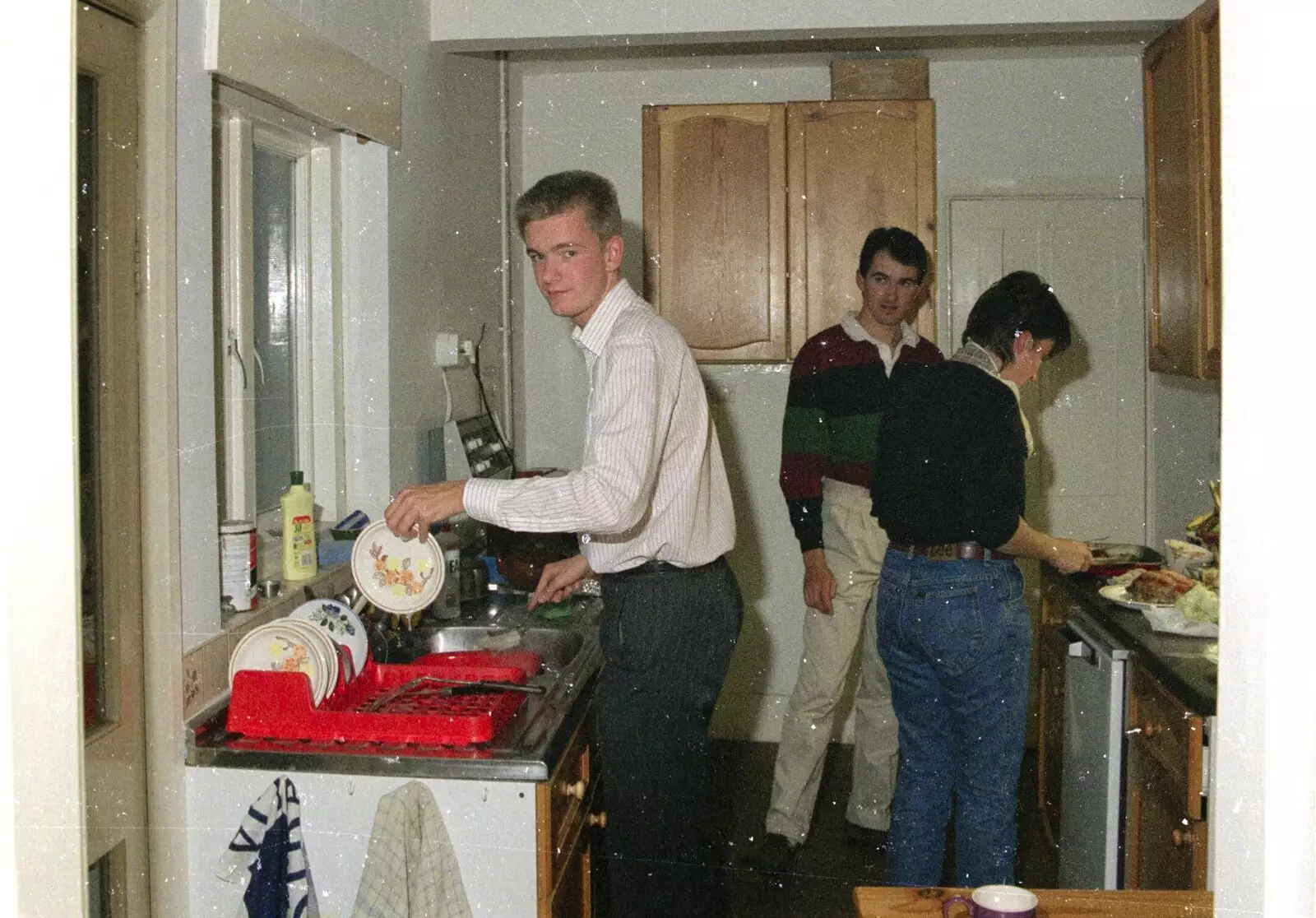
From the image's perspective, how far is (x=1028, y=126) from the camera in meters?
1.06

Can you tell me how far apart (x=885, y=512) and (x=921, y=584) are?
72mm

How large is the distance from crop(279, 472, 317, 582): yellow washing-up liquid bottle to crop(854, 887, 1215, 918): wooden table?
560 millimetres

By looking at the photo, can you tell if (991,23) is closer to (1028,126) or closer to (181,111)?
(1028,126)

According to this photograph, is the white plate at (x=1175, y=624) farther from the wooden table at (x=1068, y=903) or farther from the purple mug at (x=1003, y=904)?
the purple mug at (x=1003, y=904)

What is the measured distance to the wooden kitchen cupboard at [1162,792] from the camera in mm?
753

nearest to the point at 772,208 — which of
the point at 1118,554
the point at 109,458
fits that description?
the point at 1118,554

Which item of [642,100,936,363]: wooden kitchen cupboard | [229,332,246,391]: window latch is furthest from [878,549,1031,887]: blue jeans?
[229,332,246,391]: window latch

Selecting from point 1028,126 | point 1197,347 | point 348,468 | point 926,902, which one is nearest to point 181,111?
point 348,468

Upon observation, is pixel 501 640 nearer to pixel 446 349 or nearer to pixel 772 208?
pixel 446 349

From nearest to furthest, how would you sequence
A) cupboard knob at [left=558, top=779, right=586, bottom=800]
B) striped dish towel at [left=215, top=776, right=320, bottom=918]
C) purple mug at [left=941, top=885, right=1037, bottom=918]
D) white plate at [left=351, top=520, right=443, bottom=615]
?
purple mug at [left=941, top=885, right=1037, bottom=918] → striped dish towel at [left=215, top=776, right=320, bottom=918] → cupboard knob at [left=558, top=779, right=586, bottom=800] → white plate at [left=351, top=520, right=443, bottom=615]

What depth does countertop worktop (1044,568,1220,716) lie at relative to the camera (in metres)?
0.75

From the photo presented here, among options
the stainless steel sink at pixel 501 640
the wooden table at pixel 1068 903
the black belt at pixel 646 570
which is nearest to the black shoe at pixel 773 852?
the stainless steel sink at pixel 501 640

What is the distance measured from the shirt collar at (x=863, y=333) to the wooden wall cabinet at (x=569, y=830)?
46 centimetres

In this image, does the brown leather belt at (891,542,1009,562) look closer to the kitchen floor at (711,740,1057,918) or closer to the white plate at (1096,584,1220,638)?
the white plate at (1096,584,1220,638)
